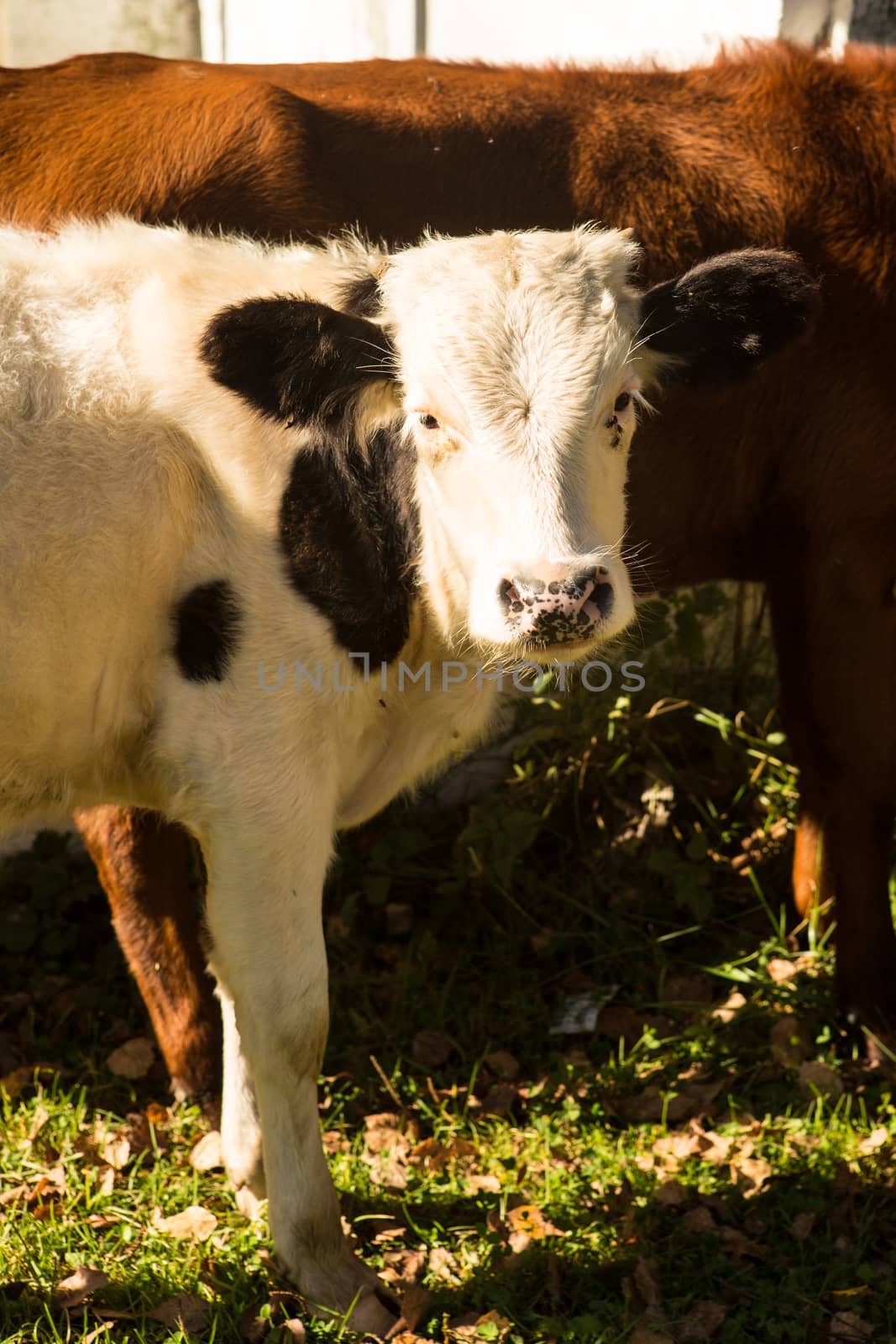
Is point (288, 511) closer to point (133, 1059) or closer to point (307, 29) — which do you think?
point (133, 1059)

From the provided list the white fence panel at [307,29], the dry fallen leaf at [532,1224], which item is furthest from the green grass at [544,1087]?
the white fence panel at [307,29]

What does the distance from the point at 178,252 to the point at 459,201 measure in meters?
1.00

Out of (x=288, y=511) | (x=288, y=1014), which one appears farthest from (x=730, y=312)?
(x=288, y=1014)

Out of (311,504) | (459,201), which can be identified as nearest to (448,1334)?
(311,504)

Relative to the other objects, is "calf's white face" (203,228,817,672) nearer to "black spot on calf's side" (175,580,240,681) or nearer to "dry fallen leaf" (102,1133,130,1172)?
"black spot on calf's side" (175,580,240,681)

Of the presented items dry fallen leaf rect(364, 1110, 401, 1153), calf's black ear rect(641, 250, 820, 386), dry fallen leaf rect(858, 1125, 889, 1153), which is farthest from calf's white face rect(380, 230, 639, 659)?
dry fallen leaf rect(858, 1125, 889, 1153)

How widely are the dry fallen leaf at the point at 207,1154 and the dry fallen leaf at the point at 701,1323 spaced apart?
4.60 ft

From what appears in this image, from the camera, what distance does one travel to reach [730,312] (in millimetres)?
3318

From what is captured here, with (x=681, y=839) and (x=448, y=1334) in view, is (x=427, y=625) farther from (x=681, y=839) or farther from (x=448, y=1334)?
(x=681, y=839)

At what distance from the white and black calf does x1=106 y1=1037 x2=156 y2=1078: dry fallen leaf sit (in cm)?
106

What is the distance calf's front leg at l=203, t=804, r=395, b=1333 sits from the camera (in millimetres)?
3205

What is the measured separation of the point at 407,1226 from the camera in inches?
145

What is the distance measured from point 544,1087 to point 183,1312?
4.45 feet

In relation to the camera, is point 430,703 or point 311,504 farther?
point 430,703
